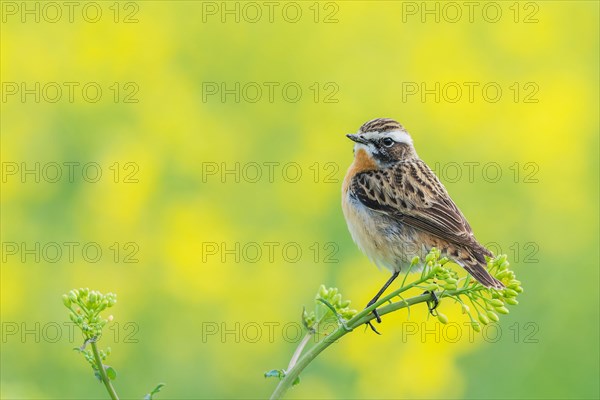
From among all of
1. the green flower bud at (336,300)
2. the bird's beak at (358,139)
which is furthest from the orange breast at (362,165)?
the green flower bud at (336,300)

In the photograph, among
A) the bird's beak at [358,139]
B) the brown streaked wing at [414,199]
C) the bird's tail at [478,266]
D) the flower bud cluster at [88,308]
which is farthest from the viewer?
the bird's beak at [358,139]

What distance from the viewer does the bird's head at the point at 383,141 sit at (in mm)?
5602

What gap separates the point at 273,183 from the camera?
30.1 ft

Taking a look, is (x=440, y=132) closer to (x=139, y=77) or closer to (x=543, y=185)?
(x=543, y=185)

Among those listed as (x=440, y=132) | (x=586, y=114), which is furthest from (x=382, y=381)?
(x=586, y=114)

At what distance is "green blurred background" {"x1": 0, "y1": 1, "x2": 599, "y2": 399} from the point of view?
7.14 m

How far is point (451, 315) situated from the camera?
7340mm

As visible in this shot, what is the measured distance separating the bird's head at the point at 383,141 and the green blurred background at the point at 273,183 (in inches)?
61.1

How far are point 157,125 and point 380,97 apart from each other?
98.9 inches

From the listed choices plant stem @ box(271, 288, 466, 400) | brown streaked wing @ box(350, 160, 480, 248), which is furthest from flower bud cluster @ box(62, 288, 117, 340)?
brown streaked wing @ box(350, 160, 480, 248)

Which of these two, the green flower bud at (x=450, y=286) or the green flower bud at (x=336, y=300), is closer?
the green flower bud at (x=450, y=286)

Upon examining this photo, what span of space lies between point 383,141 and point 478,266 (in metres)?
1.40

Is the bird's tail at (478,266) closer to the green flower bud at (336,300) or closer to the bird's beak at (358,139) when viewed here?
the green flower bud at (336,300)

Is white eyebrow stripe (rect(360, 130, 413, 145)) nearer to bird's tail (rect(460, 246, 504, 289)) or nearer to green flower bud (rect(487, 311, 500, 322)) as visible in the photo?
bird's tail (rect(460, 246, 504, 289))
